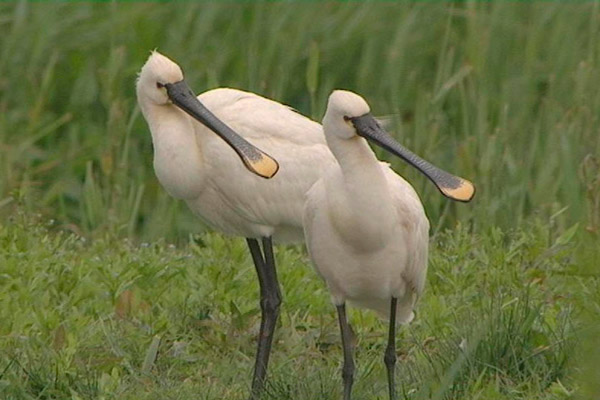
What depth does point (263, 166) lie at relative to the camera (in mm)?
5734

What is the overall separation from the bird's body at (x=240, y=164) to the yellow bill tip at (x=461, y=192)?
0.67 meters

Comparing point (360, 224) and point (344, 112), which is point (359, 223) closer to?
point (360, 224)

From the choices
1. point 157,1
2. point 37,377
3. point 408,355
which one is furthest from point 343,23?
point 37,377

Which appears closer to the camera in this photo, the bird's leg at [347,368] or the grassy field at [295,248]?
the bird's leg at [347,368]

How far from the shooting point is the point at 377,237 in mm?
5336

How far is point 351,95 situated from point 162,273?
163 centimetres

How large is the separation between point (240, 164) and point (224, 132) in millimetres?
Answer: 195

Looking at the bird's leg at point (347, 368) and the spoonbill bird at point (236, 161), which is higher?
the spoonbill bird at point (236, 161)

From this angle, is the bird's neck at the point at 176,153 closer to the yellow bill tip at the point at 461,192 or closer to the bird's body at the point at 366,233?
the bird's body at the point at 366,233

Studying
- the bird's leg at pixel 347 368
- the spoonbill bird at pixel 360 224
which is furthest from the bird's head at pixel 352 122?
the bird's leg at pixel 347 368

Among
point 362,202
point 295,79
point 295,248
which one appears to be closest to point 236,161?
point 362,202

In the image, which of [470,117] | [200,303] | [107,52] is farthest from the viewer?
[107,52]

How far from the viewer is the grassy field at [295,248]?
218 inches

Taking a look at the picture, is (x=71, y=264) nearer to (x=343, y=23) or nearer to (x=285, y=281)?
(x=285, y=281)
